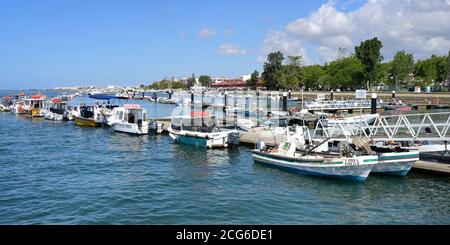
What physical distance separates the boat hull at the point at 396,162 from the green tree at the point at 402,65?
409ft

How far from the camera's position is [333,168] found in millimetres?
26234

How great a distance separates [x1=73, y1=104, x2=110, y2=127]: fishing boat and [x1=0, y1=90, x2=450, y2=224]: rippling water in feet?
86.6

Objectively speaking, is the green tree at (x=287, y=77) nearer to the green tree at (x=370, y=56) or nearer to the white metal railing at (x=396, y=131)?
the green tree at (x=370, y=56)

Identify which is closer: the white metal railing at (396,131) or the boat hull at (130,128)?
the white metal railing at (396,131)

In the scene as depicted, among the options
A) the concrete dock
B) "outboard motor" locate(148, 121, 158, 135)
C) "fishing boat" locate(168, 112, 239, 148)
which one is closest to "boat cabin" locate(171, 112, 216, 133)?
"fishing boat" locate(168, 112, 239, 148)

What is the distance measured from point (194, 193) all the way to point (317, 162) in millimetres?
8181

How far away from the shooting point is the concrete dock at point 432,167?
86.6ft

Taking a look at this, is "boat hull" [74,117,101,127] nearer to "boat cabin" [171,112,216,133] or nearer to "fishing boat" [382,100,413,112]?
"boat cabin" [171,112,216,133]

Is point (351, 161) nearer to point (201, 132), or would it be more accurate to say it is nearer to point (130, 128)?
point (201, 132)

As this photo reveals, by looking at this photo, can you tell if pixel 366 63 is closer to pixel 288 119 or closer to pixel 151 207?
pixel 288 119

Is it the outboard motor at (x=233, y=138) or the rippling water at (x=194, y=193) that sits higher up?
the outboard motor at (x=233, y=138)

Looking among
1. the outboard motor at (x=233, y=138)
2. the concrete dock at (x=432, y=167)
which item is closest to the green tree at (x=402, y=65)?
the outboard motor at (x=233, y=138)
